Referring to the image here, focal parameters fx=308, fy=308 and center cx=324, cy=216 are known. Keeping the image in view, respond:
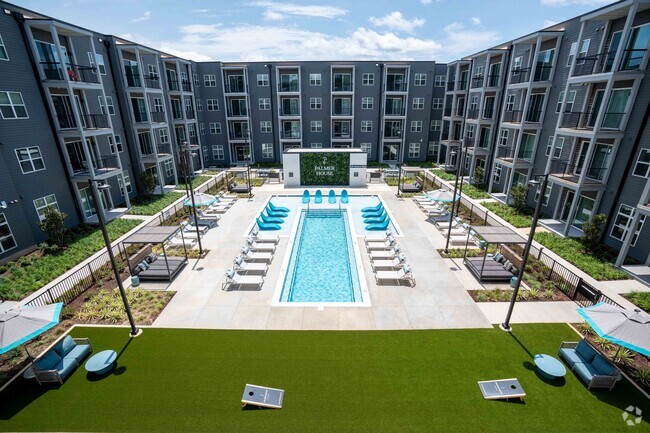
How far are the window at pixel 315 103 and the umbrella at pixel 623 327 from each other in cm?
3762

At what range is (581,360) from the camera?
10.4m

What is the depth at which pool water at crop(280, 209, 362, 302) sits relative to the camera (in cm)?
1526

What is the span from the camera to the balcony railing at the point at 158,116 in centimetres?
3032

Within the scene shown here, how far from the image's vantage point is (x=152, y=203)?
27469 millimetres

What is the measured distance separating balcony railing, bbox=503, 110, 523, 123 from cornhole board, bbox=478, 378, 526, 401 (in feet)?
79.9

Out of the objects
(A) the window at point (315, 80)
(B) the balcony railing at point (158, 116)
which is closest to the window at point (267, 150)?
(A) the window at point (315, 80)

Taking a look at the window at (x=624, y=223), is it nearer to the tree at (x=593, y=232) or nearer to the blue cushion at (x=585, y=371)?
the tree at (x=593, y=232)

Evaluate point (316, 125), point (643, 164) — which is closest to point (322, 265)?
point (643, 164)

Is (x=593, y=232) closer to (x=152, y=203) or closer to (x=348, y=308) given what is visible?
(x=348, y=308)

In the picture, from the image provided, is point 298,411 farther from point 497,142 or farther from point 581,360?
point 497,142

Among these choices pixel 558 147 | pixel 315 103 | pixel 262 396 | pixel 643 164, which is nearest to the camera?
pixel 262 396

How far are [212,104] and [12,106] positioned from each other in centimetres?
2560

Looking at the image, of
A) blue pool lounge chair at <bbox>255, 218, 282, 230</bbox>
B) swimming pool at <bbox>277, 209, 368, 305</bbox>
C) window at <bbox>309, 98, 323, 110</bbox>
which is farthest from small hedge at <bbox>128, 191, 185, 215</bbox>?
window at <bbox>309, 98, 323, 110</bbox>

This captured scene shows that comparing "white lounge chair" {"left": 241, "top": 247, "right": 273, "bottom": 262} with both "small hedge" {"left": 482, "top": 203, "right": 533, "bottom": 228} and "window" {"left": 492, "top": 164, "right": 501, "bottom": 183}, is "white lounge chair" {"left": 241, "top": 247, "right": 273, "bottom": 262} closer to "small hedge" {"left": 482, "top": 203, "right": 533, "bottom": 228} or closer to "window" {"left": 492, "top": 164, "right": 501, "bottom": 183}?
"small hedge" {"left": 482, "top": 203, "right": 533, "bottom": 228}
